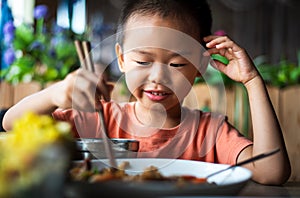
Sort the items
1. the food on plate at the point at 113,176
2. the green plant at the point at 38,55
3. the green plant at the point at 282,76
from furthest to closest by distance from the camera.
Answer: the green plant at the point at 282,76 < the green plant at the point at 38,55 < the food on plate at the point at 113,176

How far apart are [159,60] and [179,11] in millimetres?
193

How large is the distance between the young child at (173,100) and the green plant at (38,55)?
1116 millimetres

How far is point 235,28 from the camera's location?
5.52 metres

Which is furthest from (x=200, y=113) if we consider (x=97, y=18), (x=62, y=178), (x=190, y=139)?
(x=97, y=18)

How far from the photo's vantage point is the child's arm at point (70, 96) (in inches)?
28.5

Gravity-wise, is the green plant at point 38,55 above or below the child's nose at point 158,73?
below

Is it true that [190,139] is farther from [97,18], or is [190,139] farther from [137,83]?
[97,18]

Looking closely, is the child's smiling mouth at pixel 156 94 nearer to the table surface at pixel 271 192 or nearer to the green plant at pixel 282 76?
the table surface at pixel 271 192

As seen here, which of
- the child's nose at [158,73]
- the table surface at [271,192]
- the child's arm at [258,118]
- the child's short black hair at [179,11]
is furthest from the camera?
the child's short black hair at [179,11]

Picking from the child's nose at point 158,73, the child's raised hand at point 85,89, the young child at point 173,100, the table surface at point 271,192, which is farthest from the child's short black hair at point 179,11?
the table surface at point 271,192

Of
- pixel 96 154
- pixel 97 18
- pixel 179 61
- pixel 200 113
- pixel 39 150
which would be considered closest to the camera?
pixel 39 150

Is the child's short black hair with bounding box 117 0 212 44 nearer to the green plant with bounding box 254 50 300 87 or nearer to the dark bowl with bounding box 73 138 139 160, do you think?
the dark bowl with bounding box 73 138 139 160

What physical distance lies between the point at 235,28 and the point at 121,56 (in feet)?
14.4

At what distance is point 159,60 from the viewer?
3.76 ft
